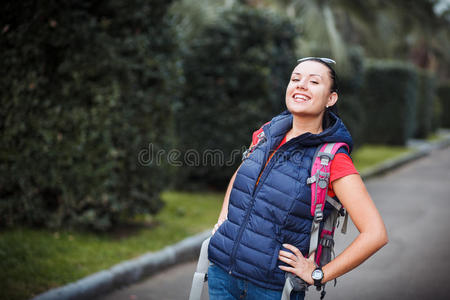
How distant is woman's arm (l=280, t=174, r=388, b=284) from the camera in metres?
1.95

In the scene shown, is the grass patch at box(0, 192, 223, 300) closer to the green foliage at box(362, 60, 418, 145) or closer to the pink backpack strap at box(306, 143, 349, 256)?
the pink backpack strap at box(306, 143, 349, 256)

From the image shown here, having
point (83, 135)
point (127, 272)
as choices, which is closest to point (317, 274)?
point (127, 272)

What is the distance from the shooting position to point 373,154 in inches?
616

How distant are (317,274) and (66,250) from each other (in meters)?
3.50

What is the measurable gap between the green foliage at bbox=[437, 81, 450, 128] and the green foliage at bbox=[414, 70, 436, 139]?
7.44m

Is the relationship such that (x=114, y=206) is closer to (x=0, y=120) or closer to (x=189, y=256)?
(x=189, y=256)

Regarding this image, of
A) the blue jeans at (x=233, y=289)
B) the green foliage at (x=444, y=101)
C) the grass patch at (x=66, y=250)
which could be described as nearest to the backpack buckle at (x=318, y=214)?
the blue jeans at (x=233, y=289)

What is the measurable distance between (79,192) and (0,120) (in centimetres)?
111

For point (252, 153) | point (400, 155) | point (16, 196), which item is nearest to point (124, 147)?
point (16, 196)

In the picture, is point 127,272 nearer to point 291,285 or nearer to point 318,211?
point 291,285

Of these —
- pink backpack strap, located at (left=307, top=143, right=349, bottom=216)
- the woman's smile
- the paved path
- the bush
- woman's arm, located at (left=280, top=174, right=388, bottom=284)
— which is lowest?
the paved path

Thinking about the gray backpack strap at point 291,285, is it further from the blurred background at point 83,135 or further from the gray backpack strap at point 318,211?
the blurred background at point 83,135

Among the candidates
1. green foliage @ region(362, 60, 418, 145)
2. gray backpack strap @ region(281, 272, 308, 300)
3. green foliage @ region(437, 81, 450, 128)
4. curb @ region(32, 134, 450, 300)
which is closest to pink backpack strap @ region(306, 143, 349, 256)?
gray backpack strap @ region(281, 272, 308, 300)

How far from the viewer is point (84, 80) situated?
5.22 m
